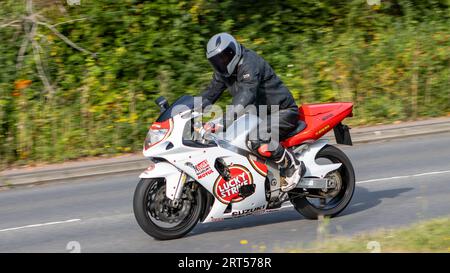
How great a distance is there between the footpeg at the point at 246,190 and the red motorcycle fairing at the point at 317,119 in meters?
0.60

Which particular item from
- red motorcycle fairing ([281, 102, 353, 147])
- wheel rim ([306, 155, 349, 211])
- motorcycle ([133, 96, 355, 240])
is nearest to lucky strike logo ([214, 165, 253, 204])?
motorcycle ([133, 96, 355, 240])

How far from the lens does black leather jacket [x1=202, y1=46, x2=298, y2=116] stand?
26.4 feet

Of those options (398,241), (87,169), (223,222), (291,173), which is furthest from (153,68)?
(398,241)

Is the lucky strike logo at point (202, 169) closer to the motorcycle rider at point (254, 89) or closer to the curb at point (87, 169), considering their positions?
the motorcycle rider at point (254, 89)

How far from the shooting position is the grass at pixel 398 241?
6.86 meters

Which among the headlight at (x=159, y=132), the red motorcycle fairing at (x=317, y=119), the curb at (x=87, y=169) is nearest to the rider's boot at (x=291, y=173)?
the red motorcycle fairing at (x=317, y=119)

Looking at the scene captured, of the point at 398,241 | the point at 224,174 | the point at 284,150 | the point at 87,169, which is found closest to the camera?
the point at 398,241

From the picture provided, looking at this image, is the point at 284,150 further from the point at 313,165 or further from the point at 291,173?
the point at 313,165

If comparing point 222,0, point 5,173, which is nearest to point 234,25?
point 222,0

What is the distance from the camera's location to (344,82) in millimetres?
15289

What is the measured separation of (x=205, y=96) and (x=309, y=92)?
6.69 meters

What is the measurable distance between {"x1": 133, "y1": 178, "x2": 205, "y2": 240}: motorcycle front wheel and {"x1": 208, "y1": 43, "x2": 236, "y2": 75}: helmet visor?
120 centimetres

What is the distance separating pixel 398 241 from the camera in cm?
713

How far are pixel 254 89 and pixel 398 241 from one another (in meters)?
2.06
